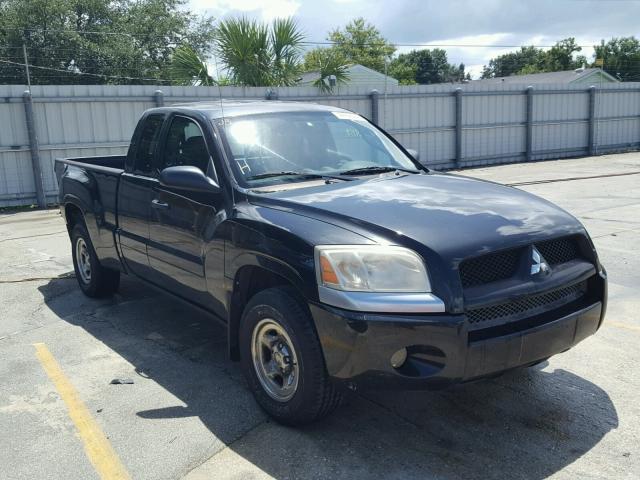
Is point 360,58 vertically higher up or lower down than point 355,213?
higher up

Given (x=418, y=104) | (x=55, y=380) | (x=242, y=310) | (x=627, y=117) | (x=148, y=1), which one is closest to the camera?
(x=242, y=310)

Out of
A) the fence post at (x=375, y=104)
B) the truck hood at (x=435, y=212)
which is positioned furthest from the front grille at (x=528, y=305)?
the fence post at (x=375, y=104)

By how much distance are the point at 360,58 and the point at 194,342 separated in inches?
2023

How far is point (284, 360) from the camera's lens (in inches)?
142

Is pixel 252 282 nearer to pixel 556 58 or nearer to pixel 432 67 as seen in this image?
pixel 556 58

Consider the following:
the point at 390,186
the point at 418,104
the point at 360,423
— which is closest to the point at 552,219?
the point at 390,186

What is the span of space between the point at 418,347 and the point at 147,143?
3248mm

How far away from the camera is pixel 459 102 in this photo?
20.2m

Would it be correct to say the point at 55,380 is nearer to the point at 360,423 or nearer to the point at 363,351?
the point at 360,423

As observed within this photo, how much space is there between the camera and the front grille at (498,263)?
319cm

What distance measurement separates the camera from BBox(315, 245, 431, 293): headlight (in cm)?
312

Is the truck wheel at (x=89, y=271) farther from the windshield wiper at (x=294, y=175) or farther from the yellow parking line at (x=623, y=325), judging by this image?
the yellow parking line at (x=623, y=325)

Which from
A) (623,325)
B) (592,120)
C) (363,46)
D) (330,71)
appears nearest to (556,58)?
(363,46)

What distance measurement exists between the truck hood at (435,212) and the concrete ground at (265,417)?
0.91 m
